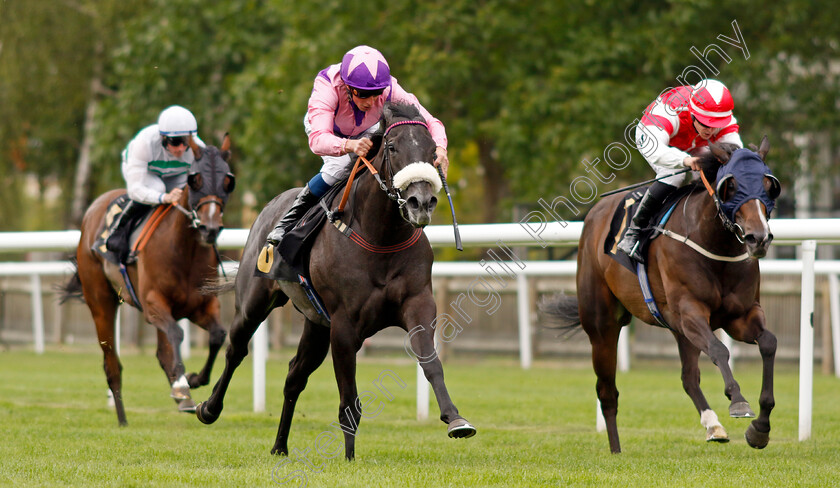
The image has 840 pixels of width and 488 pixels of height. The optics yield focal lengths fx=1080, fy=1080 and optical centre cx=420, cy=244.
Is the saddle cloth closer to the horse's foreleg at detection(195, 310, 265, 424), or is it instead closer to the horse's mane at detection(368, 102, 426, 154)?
the horse's foreleg at detection(195, 310, 265, 424)

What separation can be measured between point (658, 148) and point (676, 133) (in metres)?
0.34

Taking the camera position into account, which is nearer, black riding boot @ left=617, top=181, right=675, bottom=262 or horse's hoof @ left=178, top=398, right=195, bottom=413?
black riding boot @ left=617, top=181, right=675, bottom=262

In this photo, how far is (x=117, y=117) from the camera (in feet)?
58.6

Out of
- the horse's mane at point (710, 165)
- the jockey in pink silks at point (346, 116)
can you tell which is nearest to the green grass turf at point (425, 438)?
the jockey in pink silks at point (346, 116)

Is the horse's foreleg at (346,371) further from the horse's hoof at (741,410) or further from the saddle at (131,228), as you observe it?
the saddle at (131,228)

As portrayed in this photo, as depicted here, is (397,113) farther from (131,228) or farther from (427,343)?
(131,228)

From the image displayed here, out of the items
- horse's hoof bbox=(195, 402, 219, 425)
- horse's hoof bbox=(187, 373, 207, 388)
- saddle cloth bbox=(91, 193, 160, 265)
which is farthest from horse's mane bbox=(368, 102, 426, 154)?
saddle cloth bbox=(91, 193, 160, 265)

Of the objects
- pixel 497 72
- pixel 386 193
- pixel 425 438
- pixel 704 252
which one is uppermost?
pixel 497 72

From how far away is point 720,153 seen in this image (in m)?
5.46

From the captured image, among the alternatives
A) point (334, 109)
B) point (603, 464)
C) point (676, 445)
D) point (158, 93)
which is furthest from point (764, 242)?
point (158, 93)

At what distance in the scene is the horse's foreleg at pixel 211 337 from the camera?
7.17 metres

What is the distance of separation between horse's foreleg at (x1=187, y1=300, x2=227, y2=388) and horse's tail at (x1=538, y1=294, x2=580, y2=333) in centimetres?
218

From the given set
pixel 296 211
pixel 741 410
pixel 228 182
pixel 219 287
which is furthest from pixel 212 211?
pixel 741 410

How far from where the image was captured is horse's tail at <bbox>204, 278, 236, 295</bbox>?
7.13 metres
